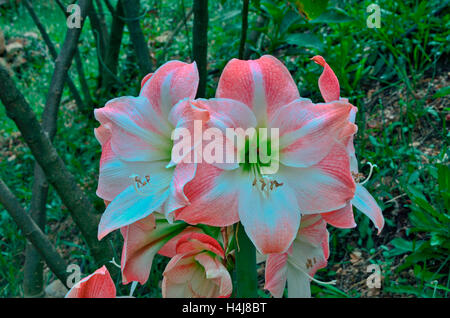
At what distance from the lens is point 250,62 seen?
54 cm

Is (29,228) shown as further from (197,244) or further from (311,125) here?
(311,125)

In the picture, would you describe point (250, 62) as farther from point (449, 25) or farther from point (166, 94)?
point (449, 25)

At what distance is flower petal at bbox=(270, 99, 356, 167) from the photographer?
0.52 metres

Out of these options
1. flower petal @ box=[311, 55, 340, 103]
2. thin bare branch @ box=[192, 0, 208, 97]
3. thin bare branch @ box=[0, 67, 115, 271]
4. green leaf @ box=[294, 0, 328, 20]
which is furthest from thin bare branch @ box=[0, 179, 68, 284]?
flower petal @ box=[311, 55, 340, 103]

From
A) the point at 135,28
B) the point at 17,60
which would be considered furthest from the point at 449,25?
the point at 17,60

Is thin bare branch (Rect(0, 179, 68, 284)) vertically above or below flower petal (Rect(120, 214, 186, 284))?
below

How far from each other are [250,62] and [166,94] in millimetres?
105

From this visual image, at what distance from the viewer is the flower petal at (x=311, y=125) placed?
519 mm

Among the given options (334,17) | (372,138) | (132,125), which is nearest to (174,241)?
(132,125)

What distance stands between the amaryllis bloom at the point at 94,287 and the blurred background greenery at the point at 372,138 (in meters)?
0.63

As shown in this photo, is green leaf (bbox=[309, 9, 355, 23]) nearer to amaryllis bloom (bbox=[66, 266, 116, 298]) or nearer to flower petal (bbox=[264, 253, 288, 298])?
flower petal (bbox=[264, 253, 288, 298])

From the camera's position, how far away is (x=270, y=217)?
52cm

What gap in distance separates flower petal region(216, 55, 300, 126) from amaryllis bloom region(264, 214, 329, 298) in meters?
0.14

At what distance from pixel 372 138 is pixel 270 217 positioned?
4.46 ft
